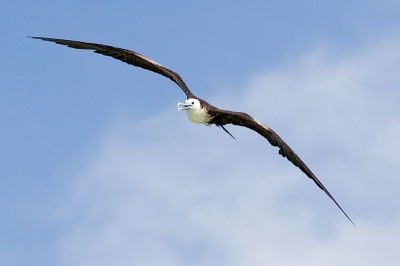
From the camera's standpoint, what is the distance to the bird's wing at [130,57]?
974 inches

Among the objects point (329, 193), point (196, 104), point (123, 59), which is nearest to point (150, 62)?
point (123, 59)

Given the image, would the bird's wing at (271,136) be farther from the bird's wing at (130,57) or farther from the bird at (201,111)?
the bird's wing at (130,57)

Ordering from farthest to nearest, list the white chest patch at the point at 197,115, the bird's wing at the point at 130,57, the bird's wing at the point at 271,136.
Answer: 1. the bird's wing at the point at 130,57
2. the white chest patch at the point at 197,115
3. the bird's wing at the point at 271,136

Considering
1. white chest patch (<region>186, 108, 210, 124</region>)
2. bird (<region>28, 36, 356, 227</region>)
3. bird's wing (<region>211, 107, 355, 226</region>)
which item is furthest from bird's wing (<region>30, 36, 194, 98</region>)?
bird's wing (<region>211, 107, 355, 226</region>)

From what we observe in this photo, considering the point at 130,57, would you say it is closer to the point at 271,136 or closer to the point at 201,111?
the point at 201,111

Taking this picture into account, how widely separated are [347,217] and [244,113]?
4470 millimetres

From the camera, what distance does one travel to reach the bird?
74.1 feet

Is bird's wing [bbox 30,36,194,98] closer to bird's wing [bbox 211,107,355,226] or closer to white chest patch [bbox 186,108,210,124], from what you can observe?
white chest patch [bbox 186,108,210,124]

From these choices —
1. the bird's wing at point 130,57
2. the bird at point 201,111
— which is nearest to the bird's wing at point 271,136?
the bird at point 201,111

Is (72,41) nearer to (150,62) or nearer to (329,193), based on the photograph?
(150,62)

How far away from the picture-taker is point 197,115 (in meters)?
23.5

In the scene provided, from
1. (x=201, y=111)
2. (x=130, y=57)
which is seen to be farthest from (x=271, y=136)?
(x=130, y=57)

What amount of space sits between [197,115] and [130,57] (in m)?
3.25

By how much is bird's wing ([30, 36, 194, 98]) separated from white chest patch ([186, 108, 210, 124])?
3.44ft
